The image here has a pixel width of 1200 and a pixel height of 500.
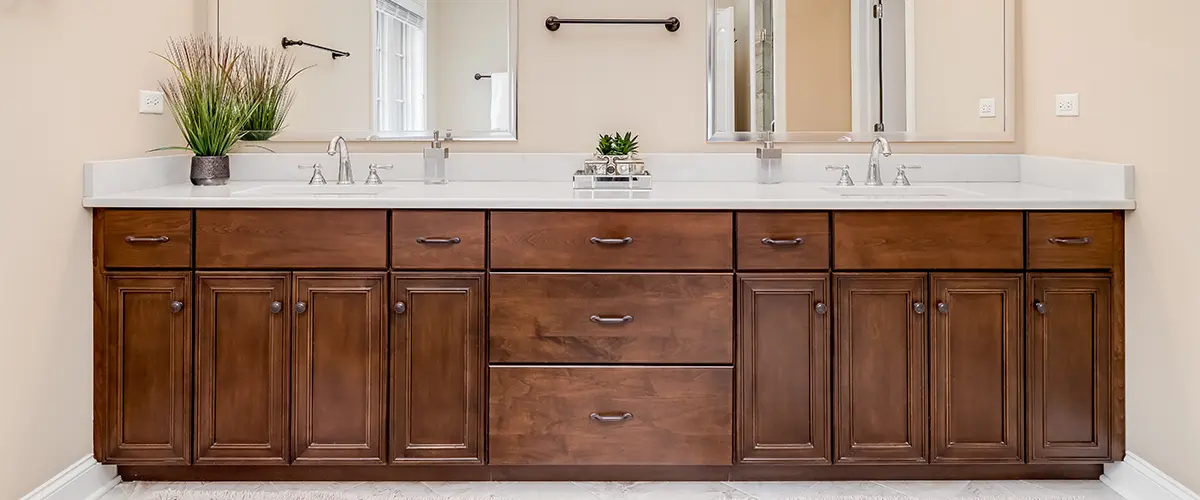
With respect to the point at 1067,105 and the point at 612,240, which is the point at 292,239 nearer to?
the point at 612,240

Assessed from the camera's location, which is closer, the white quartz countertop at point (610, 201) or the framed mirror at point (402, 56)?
the white quartz countertop at point (610, 201)

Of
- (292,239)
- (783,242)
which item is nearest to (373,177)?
(292,239)

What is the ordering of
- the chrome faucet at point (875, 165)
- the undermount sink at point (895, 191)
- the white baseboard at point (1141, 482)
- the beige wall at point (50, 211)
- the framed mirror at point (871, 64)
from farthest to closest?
the framed mirror at point (871, 64), the chrome faucet at point (875, 165), the undermount sink at point (895, 191), the white baseboard at point (1141, 482), the beige wall at point (50, 211)

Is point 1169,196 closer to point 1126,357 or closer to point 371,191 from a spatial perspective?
point 1126,357

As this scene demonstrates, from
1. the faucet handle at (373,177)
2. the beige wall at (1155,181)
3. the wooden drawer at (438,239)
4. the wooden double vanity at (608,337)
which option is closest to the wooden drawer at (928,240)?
the wooden double vanity at (608,337)

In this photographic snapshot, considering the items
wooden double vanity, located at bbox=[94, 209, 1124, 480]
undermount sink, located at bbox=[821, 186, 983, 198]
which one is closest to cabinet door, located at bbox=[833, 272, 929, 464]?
wooden double vanity, located at bbox=[94, 209, 1124, 480]

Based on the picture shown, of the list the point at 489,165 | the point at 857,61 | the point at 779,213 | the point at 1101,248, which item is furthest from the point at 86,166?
the point at 1101,248

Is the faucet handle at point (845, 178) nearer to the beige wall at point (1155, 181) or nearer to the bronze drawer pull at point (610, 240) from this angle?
the beige wall at point (1155, 181)

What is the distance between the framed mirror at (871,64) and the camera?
291cm

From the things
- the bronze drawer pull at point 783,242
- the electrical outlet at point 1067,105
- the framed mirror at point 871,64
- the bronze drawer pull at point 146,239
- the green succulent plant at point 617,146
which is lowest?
the bronze drawer pull at point 783,242

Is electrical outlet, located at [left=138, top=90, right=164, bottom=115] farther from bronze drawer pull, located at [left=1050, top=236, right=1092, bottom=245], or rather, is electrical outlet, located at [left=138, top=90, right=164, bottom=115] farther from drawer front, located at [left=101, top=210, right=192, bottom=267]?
bronze drawer pull, located at [left=1050, top=236, right=1092, bottom=245]

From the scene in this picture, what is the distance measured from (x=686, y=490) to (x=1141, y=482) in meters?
1.14

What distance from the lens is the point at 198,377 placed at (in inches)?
92.1

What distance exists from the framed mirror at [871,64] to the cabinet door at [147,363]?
1.76 meters
